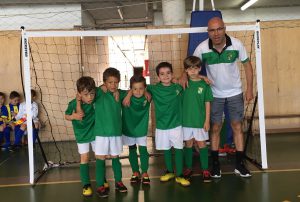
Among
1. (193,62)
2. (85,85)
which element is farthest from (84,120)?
(193,62)

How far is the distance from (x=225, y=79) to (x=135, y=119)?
0.98m

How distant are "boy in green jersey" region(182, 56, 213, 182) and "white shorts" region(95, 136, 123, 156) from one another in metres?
0.70

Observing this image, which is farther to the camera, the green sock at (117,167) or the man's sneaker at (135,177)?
the man's sneaker at (135,177)

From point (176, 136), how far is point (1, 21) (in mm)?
6355

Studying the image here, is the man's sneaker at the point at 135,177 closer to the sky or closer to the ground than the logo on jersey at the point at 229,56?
closer to the ground

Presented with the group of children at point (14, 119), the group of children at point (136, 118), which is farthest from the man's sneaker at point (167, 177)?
the group of children at point (14, 119)

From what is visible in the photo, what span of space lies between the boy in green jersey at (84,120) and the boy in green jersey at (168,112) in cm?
60

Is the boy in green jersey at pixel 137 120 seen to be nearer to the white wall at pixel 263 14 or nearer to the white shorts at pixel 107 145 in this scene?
the white shorts at pixel 107 145

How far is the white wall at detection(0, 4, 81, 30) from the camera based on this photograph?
7.64 metres

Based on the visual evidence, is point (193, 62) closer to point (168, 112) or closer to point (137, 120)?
point (168, 112)

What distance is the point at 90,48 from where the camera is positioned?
6.27 metres

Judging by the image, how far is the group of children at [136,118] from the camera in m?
2.87

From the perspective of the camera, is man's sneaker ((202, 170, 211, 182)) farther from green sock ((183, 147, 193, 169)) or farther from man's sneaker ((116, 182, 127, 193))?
man's sneaker ((116, 182, 127, 193))

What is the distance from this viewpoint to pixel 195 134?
313 centimetres
